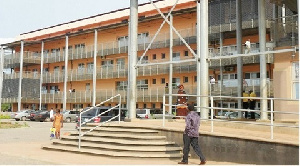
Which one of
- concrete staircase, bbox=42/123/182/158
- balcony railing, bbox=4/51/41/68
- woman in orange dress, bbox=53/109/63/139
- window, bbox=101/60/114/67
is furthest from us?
balcony railing, bbox=4/51/41/68

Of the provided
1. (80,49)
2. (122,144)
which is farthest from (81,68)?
(122,144)

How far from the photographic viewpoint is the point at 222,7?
35.6 meters

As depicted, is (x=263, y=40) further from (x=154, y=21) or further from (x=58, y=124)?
(x=154, y=21)

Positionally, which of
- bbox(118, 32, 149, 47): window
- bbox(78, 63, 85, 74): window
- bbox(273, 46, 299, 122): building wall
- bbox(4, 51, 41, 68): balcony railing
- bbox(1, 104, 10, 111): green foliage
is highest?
bbox(118, 32, 149, 47): window

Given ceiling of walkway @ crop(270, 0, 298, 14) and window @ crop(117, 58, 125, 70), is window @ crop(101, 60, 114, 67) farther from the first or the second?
ceiling of walkway @ crop(270, 0, 298, 14)

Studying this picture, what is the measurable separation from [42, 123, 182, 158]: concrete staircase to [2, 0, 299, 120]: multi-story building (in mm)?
16820

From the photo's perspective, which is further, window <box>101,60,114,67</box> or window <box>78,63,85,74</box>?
window <box>78,63,85,74</box>

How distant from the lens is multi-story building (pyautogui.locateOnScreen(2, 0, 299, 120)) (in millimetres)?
35844

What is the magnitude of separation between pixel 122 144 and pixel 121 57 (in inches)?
1457

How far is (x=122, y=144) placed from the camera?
12.8 metres

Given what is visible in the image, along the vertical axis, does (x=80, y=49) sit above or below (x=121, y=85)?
above

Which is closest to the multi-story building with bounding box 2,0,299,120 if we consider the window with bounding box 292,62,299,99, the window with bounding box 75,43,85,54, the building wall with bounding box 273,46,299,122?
the window with bounding box 75,43,85,54

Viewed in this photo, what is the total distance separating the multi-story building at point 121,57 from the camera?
118 ft

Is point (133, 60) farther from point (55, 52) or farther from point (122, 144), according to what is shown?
point (55, 52)
